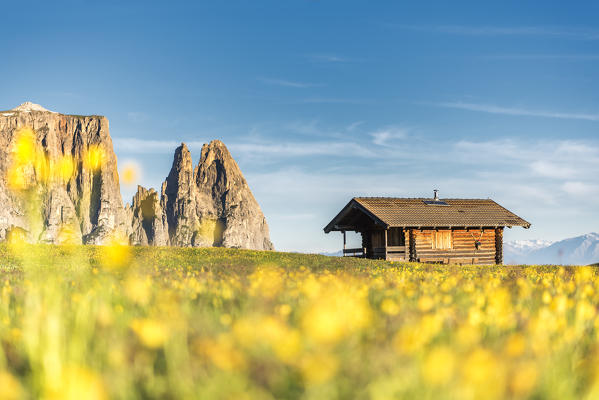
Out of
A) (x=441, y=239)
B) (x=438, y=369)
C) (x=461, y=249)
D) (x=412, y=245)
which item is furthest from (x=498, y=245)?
(x=438, y=369)

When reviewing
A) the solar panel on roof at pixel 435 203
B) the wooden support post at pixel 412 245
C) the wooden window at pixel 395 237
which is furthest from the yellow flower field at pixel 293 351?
the solar panel on roof at pixel 435 203

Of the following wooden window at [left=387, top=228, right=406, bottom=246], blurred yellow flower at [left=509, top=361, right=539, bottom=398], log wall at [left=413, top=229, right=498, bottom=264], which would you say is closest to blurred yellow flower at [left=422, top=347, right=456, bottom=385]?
blurred yellow flower at [left=509, top=361, right=539, bottom=398]

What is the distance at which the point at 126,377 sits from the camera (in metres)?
3.26

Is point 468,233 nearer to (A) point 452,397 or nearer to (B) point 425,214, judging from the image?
(B) point 425,214

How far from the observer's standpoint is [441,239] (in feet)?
108

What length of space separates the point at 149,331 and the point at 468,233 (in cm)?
3296

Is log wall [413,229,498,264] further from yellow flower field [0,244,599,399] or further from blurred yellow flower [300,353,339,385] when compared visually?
blurred yellow flower [300,353,339,385]

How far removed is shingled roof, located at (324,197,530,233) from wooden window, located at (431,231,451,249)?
1131 millimetres

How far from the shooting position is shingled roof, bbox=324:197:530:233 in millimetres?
31172

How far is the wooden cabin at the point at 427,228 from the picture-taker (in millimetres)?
31578

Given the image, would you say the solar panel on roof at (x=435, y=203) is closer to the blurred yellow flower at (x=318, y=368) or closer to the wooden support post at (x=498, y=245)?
the wooden support post at (x=498, y=245)

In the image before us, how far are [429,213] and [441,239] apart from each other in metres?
1.90

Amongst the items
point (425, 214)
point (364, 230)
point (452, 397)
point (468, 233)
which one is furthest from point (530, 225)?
point (452, 397)

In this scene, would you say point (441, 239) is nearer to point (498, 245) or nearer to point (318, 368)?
point (498, 245)
